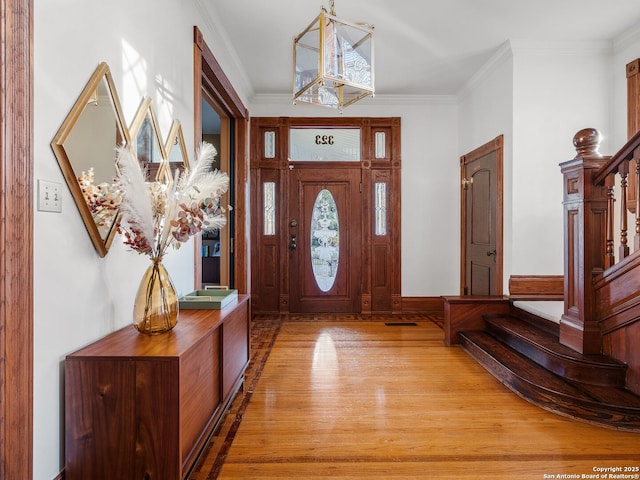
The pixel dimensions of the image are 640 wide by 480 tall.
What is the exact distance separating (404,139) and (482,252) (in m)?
1.82

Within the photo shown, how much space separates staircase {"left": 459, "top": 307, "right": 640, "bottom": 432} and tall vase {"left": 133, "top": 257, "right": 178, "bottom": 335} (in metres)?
2.23

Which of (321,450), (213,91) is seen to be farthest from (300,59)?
(321,450)

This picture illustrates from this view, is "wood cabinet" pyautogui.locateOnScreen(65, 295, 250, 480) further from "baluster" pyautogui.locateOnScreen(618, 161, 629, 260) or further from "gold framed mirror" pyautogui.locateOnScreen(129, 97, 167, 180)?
"baluster" pyautogui.locateOnScreen(618, 161, 629, 260)

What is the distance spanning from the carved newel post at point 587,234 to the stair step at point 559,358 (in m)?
0.12

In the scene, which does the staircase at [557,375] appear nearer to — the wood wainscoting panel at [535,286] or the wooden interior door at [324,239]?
the wood wainscoting panel at [535,286]

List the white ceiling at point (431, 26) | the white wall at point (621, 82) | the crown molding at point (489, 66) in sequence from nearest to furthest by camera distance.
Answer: the white ceiling at point (431, 26)
the white wall at point (621, 82)
the crown molding at point (489, 66)

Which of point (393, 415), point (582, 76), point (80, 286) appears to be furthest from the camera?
point (582, 76)

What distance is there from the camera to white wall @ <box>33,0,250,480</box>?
4.64ft

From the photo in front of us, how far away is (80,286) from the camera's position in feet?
5.38

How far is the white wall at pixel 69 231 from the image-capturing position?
141 cm

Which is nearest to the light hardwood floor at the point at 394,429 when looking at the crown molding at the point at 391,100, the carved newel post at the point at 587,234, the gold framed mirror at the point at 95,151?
the carved newel post at the point at 587,234

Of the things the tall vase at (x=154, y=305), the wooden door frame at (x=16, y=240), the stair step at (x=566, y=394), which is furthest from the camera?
the stair step at (x=566, y=394)

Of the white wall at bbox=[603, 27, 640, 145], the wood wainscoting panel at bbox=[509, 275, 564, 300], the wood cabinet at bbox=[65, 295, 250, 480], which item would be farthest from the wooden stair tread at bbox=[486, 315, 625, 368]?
the wood cabinet at bbox=[65, 295, 250, 480]

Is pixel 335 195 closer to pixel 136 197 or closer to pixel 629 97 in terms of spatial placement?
pixel 629 97
